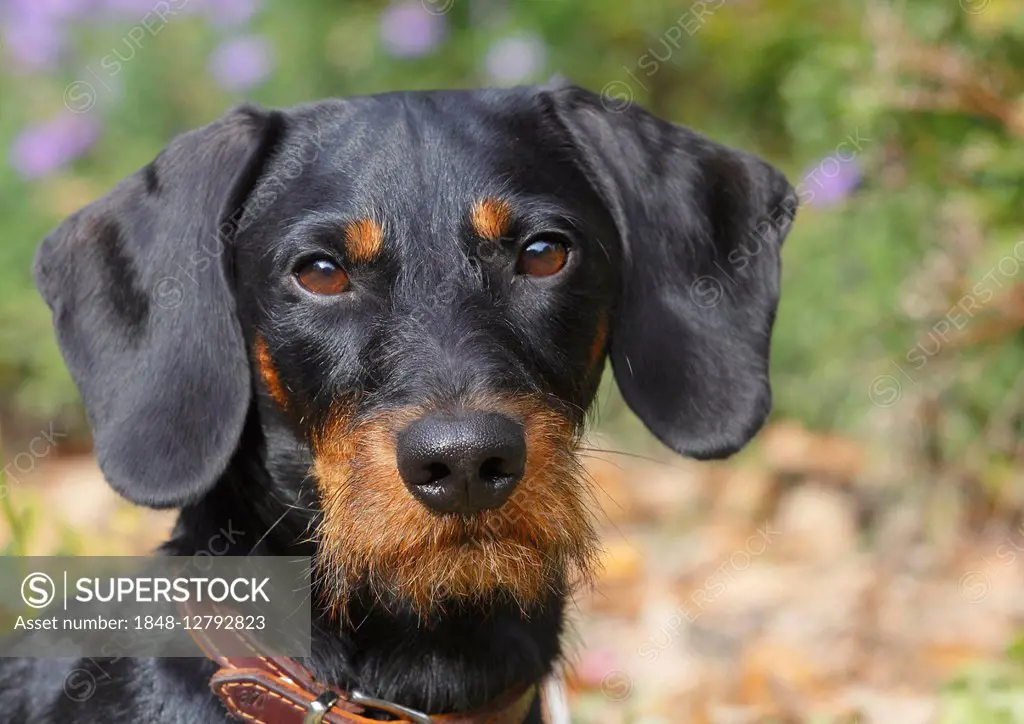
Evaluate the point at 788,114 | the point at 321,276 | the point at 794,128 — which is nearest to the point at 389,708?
the point at 321,276

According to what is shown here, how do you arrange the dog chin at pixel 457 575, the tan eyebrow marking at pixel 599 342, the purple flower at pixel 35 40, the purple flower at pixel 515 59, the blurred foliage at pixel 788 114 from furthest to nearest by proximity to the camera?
the purple flower at pixel 35 40 → the purple flower at pixel 515 59 → the blurred foliage at pixel 788 114 → the tan eyebrow marking at pixel 599 342 → the dog chin at pixel 457 575

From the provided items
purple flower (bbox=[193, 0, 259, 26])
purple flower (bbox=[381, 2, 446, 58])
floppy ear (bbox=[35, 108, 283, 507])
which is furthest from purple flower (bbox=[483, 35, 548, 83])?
floppy ear (bbox=[35, 108, 283, 507])

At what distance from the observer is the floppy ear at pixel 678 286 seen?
2.92 meters

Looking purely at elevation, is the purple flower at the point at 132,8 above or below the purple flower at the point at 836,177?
below

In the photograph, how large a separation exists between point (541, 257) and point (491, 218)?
0.46ft

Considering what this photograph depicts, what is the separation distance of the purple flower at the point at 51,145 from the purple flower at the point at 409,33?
200 cm

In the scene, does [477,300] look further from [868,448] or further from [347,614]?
[868,448]

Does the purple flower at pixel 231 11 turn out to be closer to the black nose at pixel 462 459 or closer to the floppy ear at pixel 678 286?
the floppy ear at pixel 678 286

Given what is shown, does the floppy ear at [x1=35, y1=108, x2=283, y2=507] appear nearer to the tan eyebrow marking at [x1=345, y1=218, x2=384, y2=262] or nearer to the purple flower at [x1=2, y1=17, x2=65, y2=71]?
the tan eyebrow marking at [x1=345, y1=218, x2=384, y2=262]

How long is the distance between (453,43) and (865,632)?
5376 millimetres

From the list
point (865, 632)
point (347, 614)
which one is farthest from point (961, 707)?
point (347, 614)

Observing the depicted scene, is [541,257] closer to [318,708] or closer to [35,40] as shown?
[318,708]

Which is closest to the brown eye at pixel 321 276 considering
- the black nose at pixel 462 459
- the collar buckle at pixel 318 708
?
the black nose at pixel 462 459

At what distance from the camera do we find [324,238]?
260 centimetres
